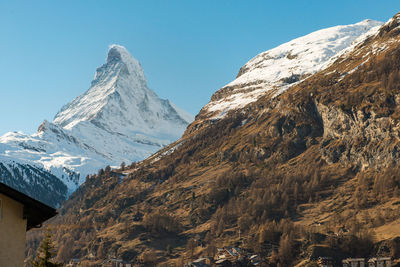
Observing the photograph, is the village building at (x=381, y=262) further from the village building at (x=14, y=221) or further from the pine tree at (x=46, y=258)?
the village building at (x=14, y=221)

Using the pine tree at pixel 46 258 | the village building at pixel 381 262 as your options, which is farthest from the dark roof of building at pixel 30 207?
the village building at pixel 381 262

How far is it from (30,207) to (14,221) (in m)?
0.96

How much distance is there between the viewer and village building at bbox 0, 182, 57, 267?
21612mm

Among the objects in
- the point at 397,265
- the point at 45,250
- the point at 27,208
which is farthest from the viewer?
the point at 397,265

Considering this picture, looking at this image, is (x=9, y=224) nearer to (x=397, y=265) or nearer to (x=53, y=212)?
(x=53, y=212)

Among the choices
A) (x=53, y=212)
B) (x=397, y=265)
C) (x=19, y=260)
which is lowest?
(x=19, y=260)

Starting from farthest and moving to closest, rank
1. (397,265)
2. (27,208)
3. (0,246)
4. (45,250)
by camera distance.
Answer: (397,265), (45,250), (27,208), (0,246)

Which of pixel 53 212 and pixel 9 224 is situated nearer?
pixel 9 224

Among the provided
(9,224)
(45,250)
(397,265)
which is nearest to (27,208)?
(9,224)

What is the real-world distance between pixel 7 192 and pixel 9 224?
3.94 feet

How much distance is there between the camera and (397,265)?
19312cm

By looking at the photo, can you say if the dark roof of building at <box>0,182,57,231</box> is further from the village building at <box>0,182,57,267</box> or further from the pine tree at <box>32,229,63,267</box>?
the pine tree at <box>32,229,63,267</box>

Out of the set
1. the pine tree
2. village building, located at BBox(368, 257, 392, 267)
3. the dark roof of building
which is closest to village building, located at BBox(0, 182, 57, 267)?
the dark roof of building

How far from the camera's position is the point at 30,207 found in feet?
75.5
